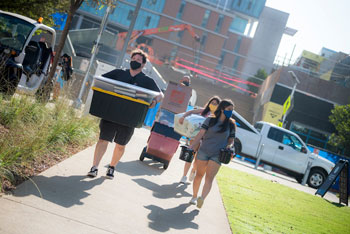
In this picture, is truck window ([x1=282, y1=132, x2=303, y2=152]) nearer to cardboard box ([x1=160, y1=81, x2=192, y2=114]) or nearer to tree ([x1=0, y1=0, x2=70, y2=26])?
cardboard box ([x1=160, y1=81, x2=192, y2=114])

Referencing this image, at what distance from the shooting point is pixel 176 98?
9.85m

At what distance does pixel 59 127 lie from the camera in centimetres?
706

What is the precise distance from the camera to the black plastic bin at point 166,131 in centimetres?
Result: 893

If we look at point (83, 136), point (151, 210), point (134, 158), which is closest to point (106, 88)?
point (151, 210)

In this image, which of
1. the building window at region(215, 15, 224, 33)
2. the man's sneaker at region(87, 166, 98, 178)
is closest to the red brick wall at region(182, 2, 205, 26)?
the building window at region(215, 15, 224, 33)

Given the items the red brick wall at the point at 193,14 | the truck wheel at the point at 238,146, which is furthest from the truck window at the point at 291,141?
the red brick wall at the point at 193,14

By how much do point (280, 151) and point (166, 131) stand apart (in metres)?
9.67

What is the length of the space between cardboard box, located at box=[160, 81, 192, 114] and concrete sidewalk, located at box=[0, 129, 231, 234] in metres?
1.93

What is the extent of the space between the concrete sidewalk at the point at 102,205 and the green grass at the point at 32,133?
25cm

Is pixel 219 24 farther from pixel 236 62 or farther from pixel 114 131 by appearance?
pixel 114 131

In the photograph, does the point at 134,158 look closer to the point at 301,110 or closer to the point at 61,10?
the point at 61,10

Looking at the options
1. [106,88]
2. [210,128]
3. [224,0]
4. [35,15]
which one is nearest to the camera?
[106,88]

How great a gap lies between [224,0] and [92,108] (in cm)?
6588

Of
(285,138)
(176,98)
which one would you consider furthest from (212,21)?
(176,98)
